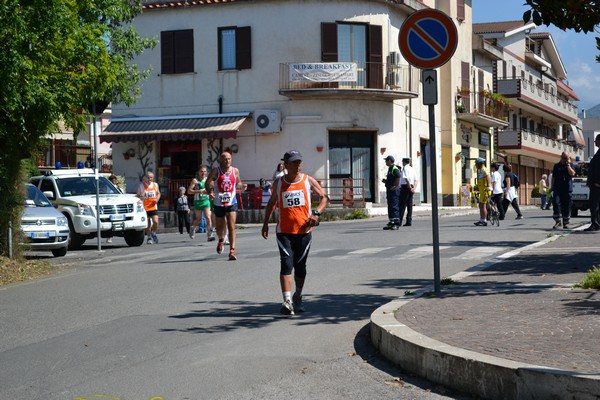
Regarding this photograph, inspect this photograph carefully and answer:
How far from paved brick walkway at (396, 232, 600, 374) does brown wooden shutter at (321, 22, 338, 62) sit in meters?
27.2

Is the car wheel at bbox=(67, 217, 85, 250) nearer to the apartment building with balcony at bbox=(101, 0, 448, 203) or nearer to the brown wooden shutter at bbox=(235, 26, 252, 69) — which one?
the apartment building with balcony at bbox=(101, 0, 448, 203)

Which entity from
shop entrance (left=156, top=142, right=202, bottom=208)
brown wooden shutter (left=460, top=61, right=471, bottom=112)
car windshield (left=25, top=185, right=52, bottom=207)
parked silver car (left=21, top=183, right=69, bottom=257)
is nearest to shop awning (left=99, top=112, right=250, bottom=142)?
shop entrance (left=156, top=142, right=202, bottom=208)

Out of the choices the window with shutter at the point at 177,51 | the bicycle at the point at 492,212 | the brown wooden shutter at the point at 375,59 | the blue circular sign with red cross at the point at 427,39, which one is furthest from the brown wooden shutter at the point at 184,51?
the blue circular sign with red cross at the point at 427,39

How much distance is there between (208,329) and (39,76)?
744 cm

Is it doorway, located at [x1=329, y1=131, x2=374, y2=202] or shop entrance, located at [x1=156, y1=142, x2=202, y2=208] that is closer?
doorway, located at [x1=329, y1=131, x2=374, y2=202]

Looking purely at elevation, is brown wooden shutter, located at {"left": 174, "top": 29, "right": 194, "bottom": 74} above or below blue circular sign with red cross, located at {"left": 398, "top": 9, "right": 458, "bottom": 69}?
above

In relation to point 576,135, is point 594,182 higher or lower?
lower

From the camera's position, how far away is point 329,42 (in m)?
39.6

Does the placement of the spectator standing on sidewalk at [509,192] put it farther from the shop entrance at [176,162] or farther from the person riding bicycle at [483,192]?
the shop entrance at [176,162]

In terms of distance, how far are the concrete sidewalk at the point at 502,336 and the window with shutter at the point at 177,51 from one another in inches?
1225

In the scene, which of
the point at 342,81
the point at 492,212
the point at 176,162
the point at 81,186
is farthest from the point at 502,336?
the point at 176,162

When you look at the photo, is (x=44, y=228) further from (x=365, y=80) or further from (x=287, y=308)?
(x=365, y=80)

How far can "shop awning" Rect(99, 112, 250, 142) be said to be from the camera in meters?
39.5

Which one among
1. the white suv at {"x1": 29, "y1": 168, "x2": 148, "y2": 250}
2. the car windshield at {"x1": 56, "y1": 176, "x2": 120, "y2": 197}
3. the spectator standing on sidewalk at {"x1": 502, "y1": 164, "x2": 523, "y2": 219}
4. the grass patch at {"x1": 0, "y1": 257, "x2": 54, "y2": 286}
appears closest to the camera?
the grass patch at {"x1": 0, "y1": 257, "x2": 54, "y2": 286}
